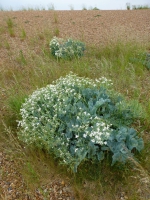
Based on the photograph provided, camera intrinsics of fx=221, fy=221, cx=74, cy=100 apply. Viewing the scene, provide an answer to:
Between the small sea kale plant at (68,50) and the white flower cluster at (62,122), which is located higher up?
the small sea kale plant at (68,50)

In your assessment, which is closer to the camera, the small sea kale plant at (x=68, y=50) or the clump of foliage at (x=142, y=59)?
the clump of foliage at (x=142, y=59)

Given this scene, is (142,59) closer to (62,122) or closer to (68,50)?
(68,50)

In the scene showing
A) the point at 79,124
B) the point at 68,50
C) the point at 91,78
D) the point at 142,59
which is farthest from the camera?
the point at 68,50

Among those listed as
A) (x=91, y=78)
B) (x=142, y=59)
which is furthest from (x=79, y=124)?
(x=142, y=59)

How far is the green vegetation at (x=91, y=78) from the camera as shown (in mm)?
2238

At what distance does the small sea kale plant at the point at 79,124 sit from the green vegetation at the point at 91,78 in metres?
0.15

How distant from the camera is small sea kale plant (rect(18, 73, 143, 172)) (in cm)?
221

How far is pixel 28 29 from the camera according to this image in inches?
277

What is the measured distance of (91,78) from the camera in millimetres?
4094

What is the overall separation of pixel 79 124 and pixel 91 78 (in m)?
1.83

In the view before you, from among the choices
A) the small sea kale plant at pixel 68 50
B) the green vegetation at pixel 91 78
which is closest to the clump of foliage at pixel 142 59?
the green vegetation at pixel 91 78

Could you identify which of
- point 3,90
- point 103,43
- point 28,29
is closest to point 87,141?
point 3,90

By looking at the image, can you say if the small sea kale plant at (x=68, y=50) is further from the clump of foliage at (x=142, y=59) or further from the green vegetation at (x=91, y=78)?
the clump of foliage at (x=142, y=59)

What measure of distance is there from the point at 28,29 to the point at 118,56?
3.43 metres
